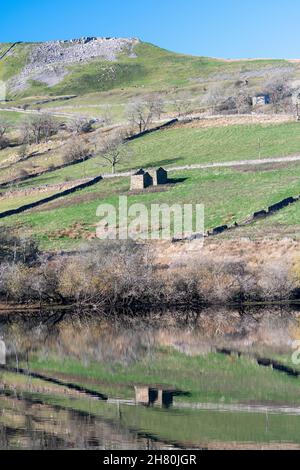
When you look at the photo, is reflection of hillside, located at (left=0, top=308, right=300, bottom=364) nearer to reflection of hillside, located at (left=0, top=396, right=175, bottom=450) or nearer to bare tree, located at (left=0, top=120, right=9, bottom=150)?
reflection of hillside, located at (left=0, top=396, right=175, bottom=450)

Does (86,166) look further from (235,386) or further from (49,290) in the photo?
(235,386)

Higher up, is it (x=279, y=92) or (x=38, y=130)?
(x=279, y=92)

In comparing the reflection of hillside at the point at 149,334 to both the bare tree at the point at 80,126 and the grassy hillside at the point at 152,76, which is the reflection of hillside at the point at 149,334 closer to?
the bare tree at the point at 80,126

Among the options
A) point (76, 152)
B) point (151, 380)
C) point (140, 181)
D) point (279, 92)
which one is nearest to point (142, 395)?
point (151, 380)

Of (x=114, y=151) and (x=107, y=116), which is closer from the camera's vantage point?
(x=114, y=151)

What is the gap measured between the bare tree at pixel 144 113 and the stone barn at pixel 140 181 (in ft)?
90.6

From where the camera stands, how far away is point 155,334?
47.4m

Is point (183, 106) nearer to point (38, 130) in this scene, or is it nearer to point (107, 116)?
point (107, 116)

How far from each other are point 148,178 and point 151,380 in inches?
2102

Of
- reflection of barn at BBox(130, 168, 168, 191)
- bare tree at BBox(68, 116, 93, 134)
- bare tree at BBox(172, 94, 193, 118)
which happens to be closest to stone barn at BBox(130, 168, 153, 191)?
reflection of barn at BBox(130, 168, 168, 191)

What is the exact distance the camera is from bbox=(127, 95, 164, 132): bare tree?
117312 millimetres

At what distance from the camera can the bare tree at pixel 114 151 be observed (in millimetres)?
100931

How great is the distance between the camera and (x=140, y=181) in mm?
87938

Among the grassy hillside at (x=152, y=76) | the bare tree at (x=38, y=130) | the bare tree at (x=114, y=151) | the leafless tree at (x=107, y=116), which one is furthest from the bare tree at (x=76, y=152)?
the grassy hillside at (x=152, y=76)
